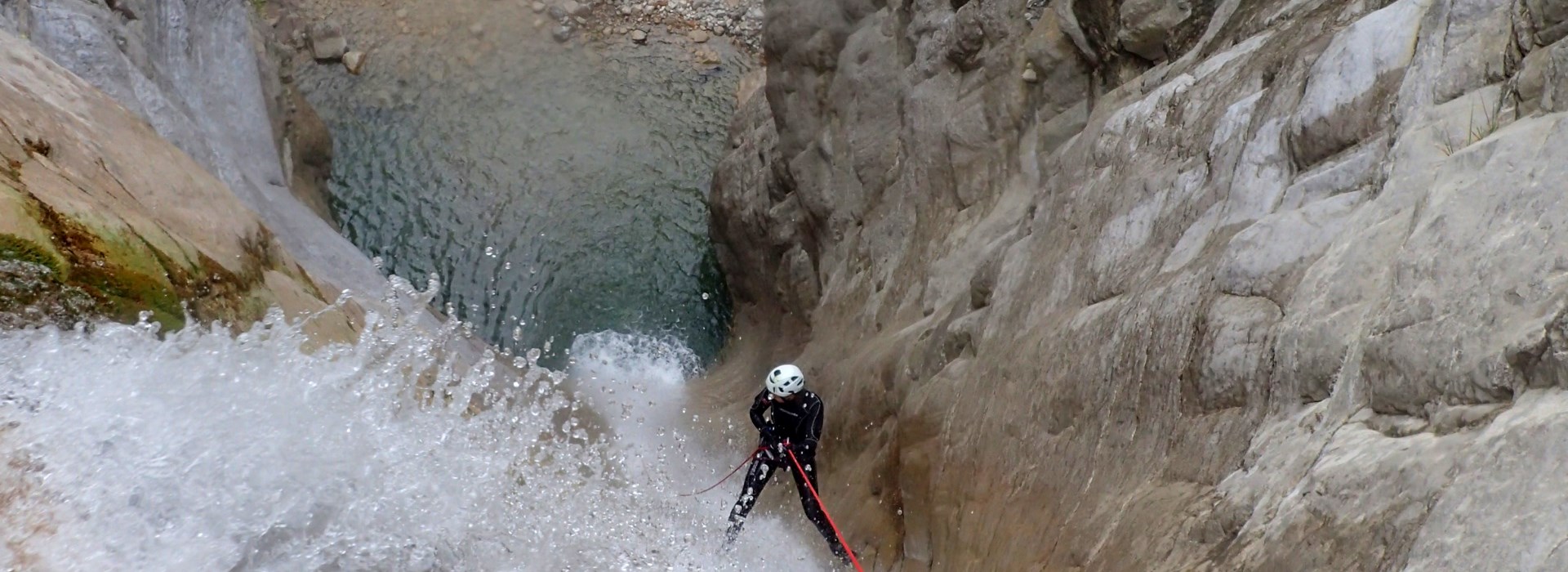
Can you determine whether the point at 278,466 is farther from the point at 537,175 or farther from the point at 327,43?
the point at 327,43

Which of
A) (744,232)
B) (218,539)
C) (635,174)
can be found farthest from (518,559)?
(635,174)

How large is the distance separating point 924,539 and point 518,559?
8.77 feet

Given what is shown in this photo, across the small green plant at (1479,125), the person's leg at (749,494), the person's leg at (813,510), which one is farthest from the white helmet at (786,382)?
the small green plant at (1479,125)

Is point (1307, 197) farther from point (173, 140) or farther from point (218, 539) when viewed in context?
point (173, 140)

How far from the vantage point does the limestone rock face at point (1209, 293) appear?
3.26 m

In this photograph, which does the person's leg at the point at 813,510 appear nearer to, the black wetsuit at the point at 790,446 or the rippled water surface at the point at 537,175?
the black wetsuit at the point at 790,446

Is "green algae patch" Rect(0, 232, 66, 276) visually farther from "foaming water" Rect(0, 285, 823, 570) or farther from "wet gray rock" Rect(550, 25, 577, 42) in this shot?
"wet gray rock" Rect(550, 25, 577, 42)

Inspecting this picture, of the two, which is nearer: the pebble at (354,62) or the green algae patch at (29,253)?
the green algae patch at (29,253)

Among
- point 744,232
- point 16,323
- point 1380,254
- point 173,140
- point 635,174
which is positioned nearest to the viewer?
point 1380,254

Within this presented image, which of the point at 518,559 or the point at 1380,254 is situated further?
the point at 518,559

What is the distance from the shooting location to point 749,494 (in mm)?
7703

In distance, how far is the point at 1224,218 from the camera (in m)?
5.06

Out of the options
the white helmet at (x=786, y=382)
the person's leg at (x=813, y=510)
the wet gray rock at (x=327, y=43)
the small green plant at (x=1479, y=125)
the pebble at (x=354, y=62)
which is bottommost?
the person's leg at (x=813, y=510)

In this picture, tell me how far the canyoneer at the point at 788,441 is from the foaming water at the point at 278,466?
631mm
